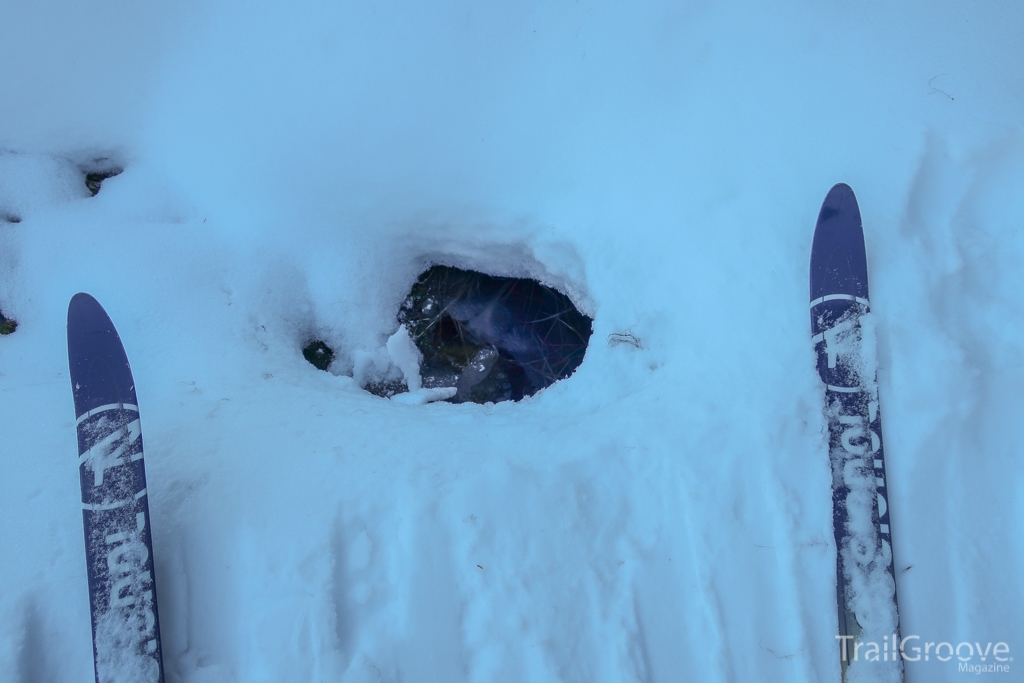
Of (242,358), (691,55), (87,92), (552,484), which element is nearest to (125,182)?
(87,92)

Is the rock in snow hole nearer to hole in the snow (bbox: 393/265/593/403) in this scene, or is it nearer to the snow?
hole in the snow (bbox: 393/265/593/403)

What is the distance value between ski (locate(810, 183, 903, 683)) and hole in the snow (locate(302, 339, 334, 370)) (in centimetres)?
171

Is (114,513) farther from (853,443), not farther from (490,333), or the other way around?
(853,443)

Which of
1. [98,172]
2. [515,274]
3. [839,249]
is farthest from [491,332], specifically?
[98,172]

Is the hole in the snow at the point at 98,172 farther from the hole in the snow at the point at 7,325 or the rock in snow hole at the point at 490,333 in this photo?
the rock in snow hole at the point at 490,333

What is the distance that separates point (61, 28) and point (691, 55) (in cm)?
244

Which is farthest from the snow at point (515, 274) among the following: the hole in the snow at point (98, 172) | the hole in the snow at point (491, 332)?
the hole in the snow at point (491, 332)

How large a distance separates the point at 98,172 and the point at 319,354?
1213 millimetres

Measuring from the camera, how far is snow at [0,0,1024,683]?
1.31 meters

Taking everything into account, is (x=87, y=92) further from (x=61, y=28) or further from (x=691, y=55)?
(x=691, y=55)

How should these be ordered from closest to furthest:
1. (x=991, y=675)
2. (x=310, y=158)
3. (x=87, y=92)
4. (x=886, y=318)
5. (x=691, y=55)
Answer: (x=991, y=675) < (x=886, y=318) < (x=691, y=55) < (x=310, y=158) < (x=87, y=92)

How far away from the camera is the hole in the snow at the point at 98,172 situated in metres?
2.13

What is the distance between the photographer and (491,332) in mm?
2350

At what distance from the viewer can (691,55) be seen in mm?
1710
